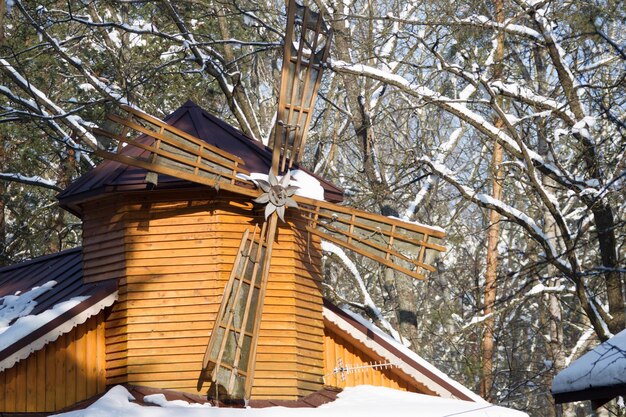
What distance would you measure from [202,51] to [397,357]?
790 cm

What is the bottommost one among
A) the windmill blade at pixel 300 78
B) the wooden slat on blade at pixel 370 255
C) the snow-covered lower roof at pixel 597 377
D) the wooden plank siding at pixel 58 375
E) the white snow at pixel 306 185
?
the snow-covered lower roof at pixel 597 377

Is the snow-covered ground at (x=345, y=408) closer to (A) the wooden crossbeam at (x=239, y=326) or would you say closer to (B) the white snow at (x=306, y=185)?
(A) the wooden crossbeam at (x=239, y=326)

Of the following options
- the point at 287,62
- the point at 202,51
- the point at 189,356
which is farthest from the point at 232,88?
the point at 189,356

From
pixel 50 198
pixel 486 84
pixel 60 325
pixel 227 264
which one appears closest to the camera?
pixel 60 325

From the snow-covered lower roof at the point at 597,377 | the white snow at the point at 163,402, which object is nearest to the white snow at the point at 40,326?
the white snow at the point at 163,402

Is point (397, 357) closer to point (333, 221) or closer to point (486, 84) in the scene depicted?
point (333, 221)

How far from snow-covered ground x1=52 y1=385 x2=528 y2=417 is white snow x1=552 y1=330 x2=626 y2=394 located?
2402mm

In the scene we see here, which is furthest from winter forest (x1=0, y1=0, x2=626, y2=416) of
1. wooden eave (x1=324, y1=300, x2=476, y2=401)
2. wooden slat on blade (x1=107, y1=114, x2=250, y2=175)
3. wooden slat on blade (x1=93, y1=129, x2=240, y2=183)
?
wooden slat on blade (x1=93, y1=129, x2=240, y2=183)

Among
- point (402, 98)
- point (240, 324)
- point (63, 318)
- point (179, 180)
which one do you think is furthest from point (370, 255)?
point (402, 98)

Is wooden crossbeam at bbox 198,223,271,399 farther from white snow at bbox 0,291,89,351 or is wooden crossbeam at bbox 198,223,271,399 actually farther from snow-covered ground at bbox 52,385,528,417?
white snow at bbox 0,291,89,351

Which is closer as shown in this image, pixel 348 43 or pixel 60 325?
pixel 60 325

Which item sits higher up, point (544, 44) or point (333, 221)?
point (544, 44)

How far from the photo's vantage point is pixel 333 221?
1284 centimetres

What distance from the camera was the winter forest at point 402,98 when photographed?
42.9 ft
